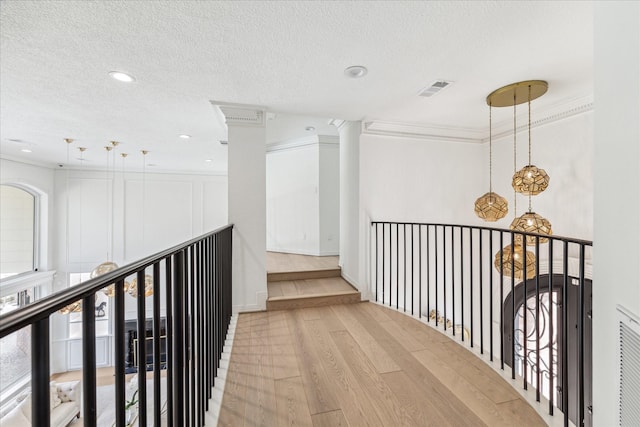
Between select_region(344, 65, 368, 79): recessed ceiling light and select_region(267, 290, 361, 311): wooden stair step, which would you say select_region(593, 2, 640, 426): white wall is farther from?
select_region(267, 290, 361, 311): wooden stair step

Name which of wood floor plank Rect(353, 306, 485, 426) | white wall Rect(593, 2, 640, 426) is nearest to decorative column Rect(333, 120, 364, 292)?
wood floor plank Rect(353, 306, 485, 426)

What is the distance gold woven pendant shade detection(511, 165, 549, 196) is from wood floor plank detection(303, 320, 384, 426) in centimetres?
247

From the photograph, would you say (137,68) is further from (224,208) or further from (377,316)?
(224,208)

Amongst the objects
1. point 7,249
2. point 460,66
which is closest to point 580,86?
point 460,66

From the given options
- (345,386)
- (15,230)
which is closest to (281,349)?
(345,386)

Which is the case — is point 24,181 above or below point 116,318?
above

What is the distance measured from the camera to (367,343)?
91.4 inches

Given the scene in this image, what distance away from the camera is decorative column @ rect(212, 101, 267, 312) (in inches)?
118

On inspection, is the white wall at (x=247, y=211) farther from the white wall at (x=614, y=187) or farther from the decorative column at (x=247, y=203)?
the white wall at (x=614, y=187)

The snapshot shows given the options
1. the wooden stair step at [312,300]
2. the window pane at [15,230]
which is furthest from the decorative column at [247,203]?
the window pane at [15,230]

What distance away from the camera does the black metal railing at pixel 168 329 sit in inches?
19.9

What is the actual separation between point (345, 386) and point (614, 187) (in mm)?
1722

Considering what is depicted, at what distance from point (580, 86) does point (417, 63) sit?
1832 millimetres

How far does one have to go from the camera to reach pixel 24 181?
569 centimetres
